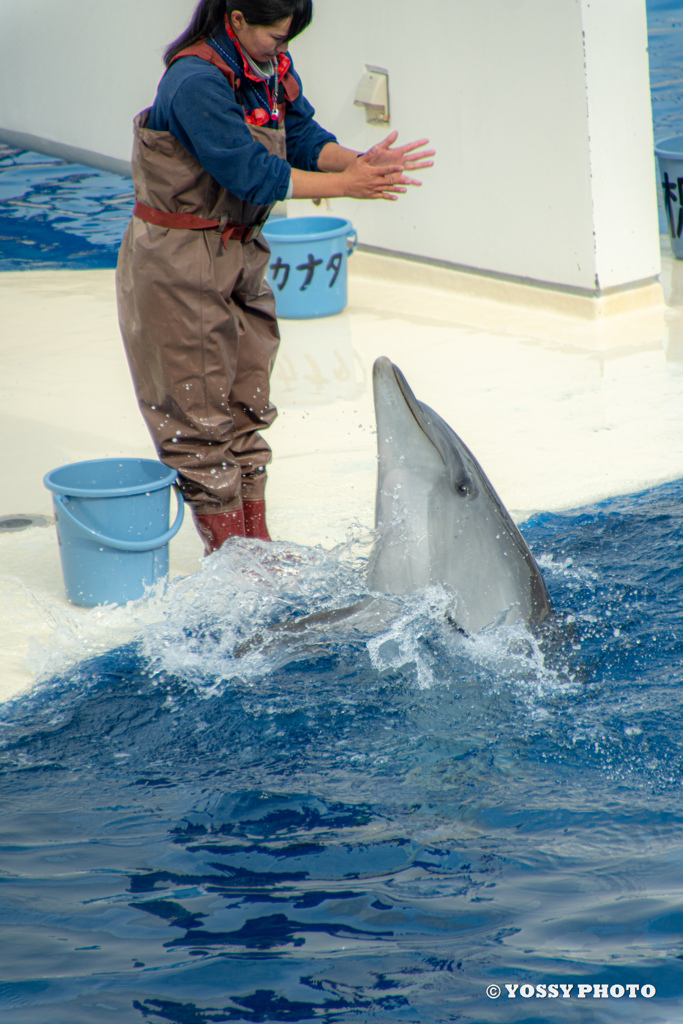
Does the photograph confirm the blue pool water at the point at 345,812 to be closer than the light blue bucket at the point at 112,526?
Yes

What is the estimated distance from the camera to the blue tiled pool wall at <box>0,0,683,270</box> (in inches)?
382

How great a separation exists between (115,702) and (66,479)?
38.2 inches

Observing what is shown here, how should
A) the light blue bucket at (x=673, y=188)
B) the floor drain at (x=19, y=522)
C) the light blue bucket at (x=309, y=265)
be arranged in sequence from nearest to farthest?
the floor drain at (x=19, y=522)
the light blue bucket at (x=309, y=265)
the light blue bucket at (x=673, y=188)

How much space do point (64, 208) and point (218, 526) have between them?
8.21 m

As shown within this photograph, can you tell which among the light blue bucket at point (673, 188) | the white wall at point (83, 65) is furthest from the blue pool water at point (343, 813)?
the white wall at point (83, 65)

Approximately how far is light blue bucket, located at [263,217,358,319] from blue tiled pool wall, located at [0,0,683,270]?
2.20m

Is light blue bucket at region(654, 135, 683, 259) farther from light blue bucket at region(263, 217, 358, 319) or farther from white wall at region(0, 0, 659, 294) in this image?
light blue bucket at region(263, 217, 358, 319)

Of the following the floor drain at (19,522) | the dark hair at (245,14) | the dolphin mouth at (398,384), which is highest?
the dark hair at (245,14)

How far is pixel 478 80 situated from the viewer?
7605 mm

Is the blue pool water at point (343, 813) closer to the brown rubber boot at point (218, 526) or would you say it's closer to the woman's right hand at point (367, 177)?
the brown rubber boot at point (218, 526)

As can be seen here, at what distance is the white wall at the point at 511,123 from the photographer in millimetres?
7133

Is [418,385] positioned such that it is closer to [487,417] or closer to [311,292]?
[487,417]

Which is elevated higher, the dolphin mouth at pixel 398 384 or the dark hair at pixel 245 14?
the dark hair at pixel 245 14

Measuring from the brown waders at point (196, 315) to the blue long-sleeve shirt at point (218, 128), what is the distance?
11cm
